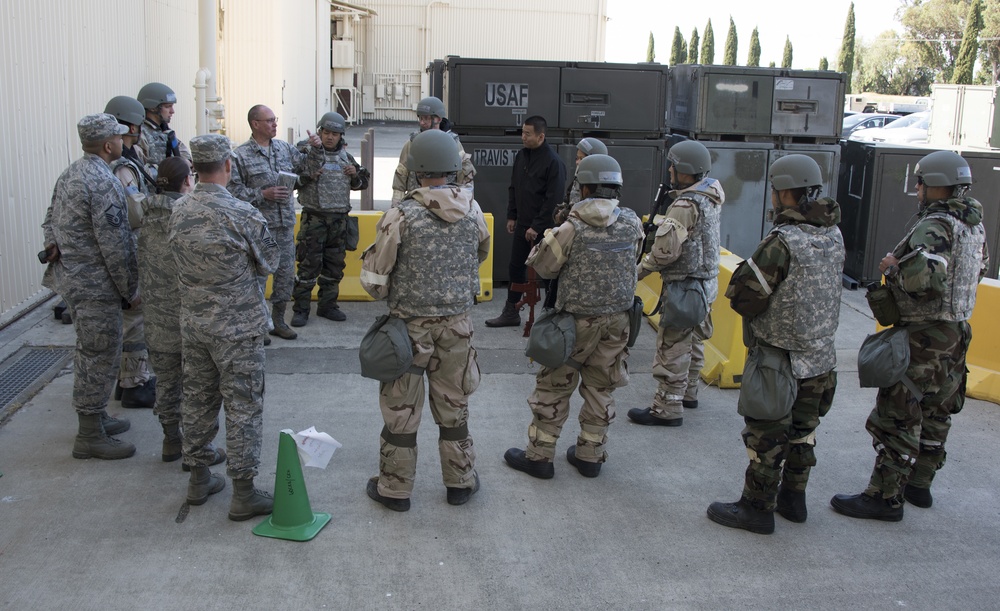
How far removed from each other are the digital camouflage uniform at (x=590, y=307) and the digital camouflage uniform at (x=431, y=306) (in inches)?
20.1

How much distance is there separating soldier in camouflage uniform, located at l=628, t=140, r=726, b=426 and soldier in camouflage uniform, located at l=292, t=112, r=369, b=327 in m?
3.09

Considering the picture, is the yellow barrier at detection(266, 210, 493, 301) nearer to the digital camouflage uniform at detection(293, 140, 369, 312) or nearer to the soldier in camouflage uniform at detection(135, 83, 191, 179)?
the digital camouflage uniform at detection(293, 140, 369, 312)

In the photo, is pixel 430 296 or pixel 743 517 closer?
pixel 430 296

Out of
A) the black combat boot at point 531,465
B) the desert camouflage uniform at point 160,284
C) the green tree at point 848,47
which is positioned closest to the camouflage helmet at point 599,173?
the black combat boot at point 531,465

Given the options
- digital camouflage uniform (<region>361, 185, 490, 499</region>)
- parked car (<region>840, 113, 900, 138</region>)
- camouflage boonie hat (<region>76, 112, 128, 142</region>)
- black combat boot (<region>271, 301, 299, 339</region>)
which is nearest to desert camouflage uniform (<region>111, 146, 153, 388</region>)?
camouflage boonie hat (<region>76, 112, 128, 142</region>)

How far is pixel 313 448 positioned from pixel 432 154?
5.09ft

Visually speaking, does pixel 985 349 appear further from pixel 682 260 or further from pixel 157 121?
pixel 157 121

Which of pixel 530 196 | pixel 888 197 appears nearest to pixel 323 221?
pixel 530 196

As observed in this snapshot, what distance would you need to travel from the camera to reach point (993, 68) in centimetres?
4994

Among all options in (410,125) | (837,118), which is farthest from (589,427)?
(410,125)

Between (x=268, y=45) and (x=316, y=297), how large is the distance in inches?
458

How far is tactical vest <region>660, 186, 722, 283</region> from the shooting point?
568 cm

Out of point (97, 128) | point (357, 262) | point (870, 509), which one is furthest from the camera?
point (357, 262)

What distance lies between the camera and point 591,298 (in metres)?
4.80
